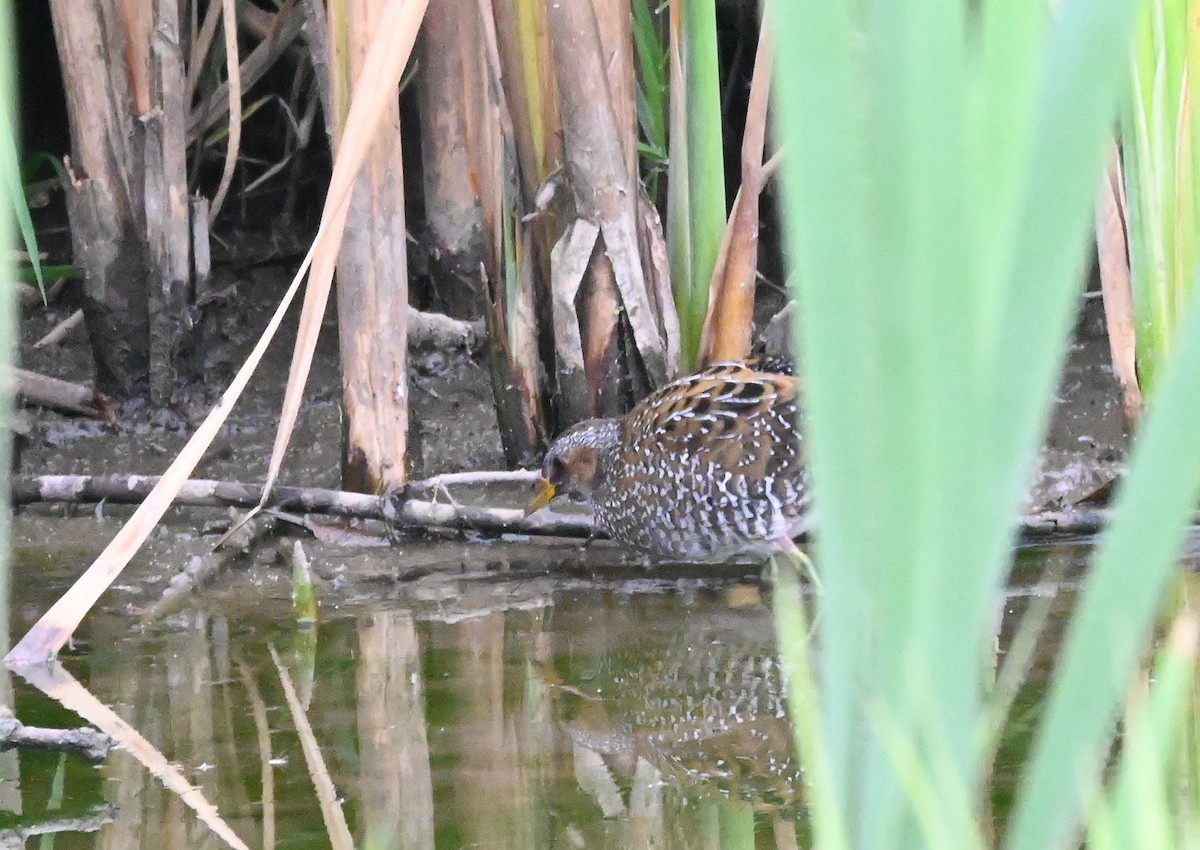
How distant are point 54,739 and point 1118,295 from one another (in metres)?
2.53

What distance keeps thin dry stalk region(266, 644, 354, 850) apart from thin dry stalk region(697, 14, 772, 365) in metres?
1.50

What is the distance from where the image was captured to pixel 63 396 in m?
4.70

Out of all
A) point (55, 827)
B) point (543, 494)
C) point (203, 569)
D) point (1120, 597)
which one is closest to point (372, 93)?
point (1120, 597)

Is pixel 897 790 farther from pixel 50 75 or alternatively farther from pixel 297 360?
pixel 50 75

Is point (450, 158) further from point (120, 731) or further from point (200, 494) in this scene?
point (120, 731)

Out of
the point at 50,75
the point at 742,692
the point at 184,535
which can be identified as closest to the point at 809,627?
the point at 742,692

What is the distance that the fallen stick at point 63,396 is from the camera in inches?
183

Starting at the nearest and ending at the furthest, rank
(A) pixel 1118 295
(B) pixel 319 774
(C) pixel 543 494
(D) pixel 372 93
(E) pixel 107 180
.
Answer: (D) pixel 372 93 → (B) pixel 319 774 → (A) pixel 1118 295 → (C) pixel 543 494 → (E) pixel 107 180

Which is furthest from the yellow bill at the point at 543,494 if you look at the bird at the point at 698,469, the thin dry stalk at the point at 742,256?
the thin dry stalk at the point at 742,256

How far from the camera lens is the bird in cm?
359

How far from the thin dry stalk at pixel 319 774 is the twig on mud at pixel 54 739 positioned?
34cm

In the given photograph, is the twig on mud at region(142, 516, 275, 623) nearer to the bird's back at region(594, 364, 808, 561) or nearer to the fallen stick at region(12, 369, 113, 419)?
the bird's back at region(594, 364, 808, 561)

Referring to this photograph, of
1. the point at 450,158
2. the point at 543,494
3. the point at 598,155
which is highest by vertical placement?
the point at 450,158

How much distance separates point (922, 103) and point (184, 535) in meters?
3.61
